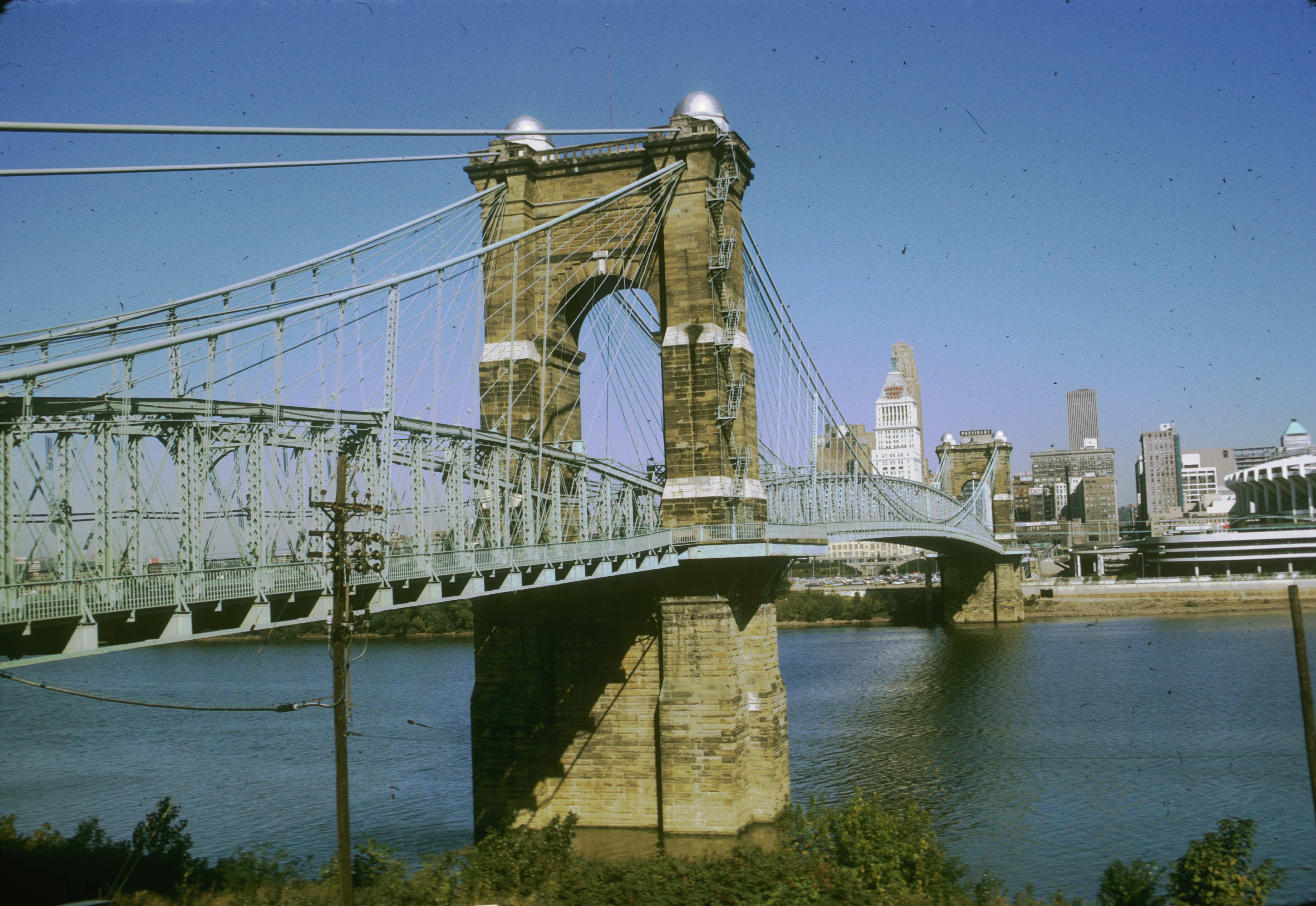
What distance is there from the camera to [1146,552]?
99562mm

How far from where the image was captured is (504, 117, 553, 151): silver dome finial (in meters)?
27.7

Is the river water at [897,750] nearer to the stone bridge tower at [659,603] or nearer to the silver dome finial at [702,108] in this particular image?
the stone bridge tower at [659,603]

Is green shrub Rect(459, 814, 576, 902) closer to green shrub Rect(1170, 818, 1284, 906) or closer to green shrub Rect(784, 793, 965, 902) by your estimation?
green shrub Rect(784, 793, 965, 902)

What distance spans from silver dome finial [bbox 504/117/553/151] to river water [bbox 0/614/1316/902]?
Answer: 16977 mm

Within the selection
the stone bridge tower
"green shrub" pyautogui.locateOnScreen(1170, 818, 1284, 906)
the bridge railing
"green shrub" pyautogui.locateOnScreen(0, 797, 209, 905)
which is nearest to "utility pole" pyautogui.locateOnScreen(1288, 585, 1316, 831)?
"green shrub" pyautogui.locateOnScreen(1170, 818, 1284, 906)

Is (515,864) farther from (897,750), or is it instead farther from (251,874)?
(897,750)

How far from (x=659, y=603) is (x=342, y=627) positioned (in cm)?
1253

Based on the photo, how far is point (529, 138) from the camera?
27.9 m

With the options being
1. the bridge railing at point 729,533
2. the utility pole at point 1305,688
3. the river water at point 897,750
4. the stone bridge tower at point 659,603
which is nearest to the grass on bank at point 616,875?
the utility pole at point 1305,688

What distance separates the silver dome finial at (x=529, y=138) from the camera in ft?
90.8

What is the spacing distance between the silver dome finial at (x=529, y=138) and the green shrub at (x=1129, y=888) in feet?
67.3

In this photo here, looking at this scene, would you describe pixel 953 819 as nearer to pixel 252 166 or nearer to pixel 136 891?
pixel 136 891

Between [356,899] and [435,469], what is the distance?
22.4 ft

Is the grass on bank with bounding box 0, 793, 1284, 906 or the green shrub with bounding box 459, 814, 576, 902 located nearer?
the grass on bank with bounding box 0, 793, 1284, 906
